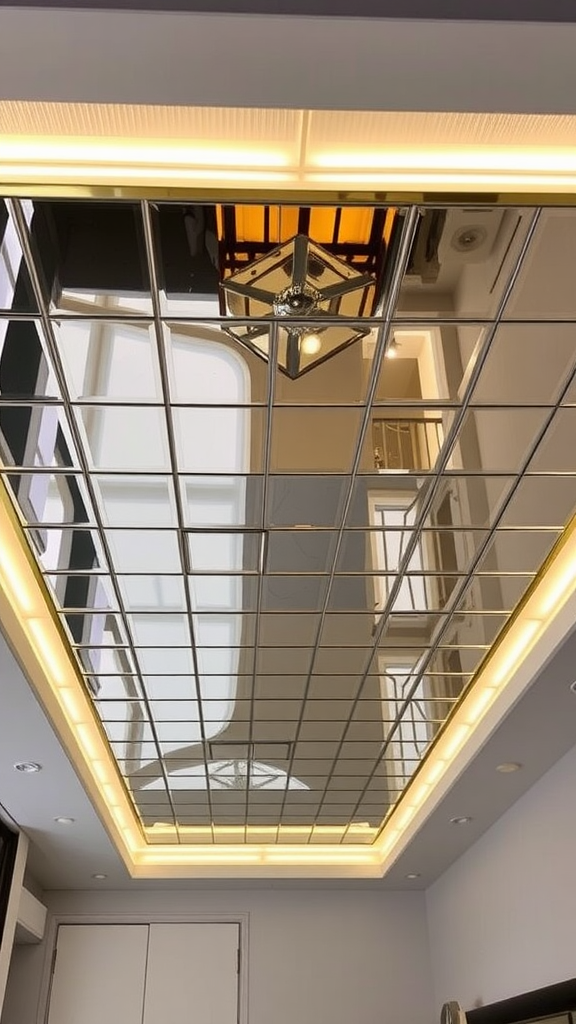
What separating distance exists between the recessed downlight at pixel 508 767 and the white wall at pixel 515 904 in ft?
0.50

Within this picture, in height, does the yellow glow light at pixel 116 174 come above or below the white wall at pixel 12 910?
above

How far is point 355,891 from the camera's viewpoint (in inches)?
221

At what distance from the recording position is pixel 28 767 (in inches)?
146

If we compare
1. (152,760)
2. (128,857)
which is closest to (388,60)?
(152,760)

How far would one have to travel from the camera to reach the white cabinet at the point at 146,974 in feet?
17.0

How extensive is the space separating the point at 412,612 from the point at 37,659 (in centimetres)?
133

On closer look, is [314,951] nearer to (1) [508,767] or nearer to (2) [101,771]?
(2) [101,771]

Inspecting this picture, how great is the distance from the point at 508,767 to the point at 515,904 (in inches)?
32.7

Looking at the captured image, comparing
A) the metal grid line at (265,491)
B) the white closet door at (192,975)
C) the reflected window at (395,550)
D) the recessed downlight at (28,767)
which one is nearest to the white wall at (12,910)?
the recessed downlight at (28,767)

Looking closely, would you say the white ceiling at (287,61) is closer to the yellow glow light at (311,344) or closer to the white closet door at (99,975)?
the yellow glow light at (311,344)

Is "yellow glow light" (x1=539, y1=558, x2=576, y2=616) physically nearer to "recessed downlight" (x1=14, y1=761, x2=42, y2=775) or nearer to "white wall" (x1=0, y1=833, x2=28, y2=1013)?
"recessed downlight" (x1=14, y1=761, x2=42, y2=775)

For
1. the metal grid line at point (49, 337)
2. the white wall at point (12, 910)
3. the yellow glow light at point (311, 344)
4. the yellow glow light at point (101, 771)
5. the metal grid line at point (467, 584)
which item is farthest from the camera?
the white wall at point (12, 910)

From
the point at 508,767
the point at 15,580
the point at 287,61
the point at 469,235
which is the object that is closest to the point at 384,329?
the point at 469,235

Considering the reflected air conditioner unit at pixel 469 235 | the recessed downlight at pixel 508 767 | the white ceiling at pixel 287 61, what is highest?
the reflected air conditioner unit at pixel 469 235
